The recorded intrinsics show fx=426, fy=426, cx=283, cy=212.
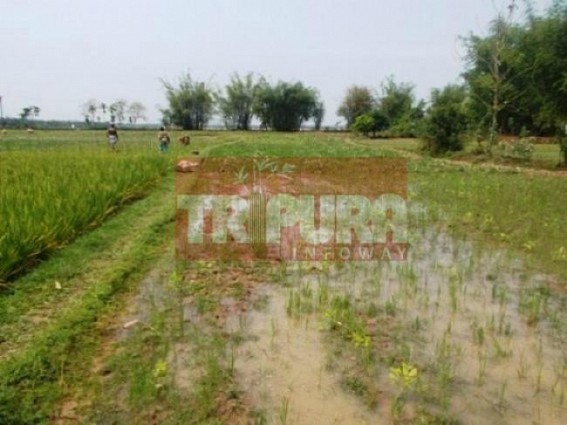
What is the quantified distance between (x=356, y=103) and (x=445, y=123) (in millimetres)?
31647

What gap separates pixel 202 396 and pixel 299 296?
1753mm

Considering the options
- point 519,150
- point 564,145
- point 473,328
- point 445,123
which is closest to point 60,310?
point 473,328

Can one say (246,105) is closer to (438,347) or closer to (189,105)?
(189,105)

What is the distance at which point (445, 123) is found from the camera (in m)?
21.7

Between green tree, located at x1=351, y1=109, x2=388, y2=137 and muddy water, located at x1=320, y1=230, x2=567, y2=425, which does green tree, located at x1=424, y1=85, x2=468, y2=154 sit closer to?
muddy water, located at x1=320, y1=230, x2=567, y2=425

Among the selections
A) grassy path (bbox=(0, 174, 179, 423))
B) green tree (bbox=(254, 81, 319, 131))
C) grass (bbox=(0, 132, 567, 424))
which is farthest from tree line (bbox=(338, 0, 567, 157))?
green tree (bbox=(254, 81, 319, 131))

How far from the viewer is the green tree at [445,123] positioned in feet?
70.9

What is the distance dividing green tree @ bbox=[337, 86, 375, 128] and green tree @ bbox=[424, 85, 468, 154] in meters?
29.2

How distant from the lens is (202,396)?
250 cm

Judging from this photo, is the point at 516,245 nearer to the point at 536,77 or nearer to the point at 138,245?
the point at 138,245

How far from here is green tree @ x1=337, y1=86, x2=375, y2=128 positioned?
51.3m

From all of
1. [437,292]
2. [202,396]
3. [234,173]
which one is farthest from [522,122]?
[202,396]

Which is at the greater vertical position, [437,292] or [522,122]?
[522,122]

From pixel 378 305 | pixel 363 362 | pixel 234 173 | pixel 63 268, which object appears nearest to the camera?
pixel 363 362
